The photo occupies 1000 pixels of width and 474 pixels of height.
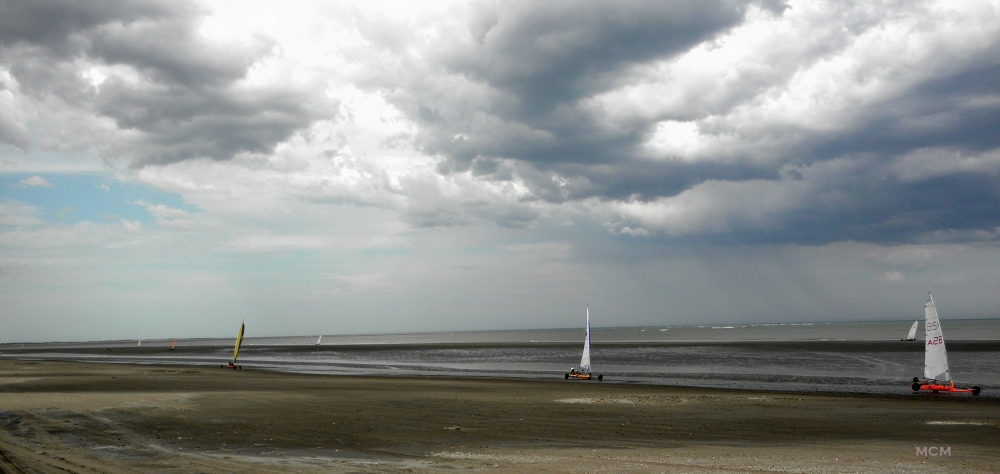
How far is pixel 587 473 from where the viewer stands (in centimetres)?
1108

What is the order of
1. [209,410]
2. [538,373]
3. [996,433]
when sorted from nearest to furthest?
[996,433] < [209,410] < [538,373]

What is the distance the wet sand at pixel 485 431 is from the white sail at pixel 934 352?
2420 mm

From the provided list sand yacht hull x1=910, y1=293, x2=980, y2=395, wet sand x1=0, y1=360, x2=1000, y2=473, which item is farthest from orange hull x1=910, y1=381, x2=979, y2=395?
wet sand x1=0, y1=360, x2=1000, y2=473

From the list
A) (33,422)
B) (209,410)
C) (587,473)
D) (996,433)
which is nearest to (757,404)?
(996,433)

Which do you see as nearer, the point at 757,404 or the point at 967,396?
the point at 757,404

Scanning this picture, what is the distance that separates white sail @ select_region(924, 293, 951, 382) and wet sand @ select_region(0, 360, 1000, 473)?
2.42 metres

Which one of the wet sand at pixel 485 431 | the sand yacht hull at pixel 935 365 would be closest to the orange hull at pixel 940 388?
the sand yacht hull at pixel 935 365

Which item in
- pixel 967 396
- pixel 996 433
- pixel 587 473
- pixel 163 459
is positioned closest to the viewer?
pixel 587 473

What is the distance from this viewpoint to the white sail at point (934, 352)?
29844mm

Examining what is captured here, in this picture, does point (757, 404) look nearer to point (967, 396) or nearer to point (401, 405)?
point (967, 396)

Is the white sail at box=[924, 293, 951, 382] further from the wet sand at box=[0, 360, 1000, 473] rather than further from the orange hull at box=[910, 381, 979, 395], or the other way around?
the wet sand at box=[0, 360, 1000, 473]

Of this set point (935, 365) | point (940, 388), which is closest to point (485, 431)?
point (940, 388)

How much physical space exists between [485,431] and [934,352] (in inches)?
1007

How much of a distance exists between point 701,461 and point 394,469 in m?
5.98
